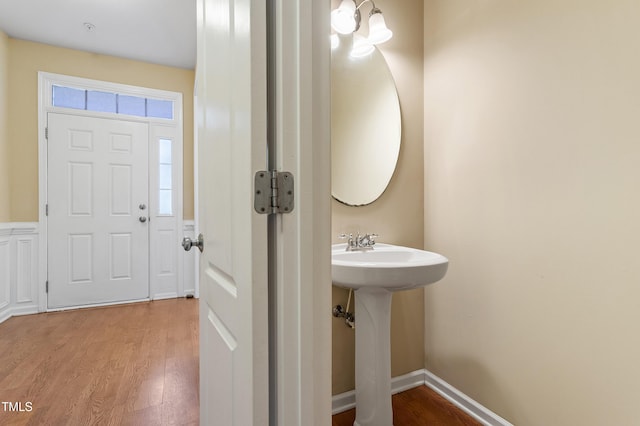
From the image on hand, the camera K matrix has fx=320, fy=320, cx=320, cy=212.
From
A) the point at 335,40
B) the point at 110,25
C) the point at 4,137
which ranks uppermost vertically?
the point at 110,25

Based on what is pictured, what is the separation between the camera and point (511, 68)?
1.38 metres

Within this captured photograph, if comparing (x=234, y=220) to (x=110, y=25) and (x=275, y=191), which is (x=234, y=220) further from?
(x=110, y=25)

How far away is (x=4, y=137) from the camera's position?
292cm

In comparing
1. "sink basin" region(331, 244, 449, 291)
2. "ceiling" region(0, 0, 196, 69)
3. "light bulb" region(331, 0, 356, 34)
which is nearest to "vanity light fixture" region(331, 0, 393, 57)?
"light bulb" region(331, 0, 356, 34)

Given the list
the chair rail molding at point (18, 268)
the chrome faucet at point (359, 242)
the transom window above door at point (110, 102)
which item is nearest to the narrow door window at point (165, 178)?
the transom window above door at point (110, 102)

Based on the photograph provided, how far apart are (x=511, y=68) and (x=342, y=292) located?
49.8 inches

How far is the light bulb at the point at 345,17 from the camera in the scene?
4.86 feet

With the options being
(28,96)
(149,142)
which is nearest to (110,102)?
(149,142)

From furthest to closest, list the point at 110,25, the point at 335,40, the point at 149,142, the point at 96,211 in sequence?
1. the point at 149,142
2. the point at 96,211
3. the point at 110,25
4. the point at 335,40

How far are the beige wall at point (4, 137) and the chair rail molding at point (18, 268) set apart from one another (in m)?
0.16

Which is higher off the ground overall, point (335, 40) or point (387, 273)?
point (335, 40)

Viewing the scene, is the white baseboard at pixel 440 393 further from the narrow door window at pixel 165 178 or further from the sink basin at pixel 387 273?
the narrow door window at pixel 165 178

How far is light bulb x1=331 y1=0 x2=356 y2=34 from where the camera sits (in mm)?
1480

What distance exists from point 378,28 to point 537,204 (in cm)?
105
